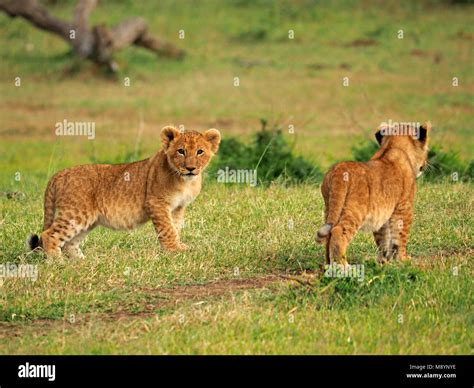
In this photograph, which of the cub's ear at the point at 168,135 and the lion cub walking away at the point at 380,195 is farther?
the cub's ear at the point at 168,135

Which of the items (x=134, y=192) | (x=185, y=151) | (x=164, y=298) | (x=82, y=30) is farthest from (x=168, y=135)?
(x=82, y=30)

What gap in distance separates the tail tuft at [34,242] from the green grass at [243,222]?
0.10 meters

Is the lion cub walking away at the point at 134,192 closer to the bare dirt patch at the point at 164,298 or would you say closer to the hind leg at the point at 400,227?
the bare dirt patch at the point at 164,298

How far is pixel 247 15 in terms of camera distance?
2444 cm

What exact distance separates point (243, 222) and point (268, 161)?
3044mm

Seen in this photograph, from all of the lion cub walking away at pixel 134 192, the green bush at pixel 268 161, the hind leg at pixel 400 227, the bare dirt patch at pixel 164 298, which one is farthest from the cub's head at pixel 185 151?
the green bush at pixel 268 161

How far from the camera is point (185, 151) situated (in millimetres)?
9125

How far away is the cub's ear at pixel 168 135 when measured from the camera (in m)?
9.14

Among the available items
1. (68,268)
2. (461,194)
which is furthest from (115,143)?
(68,268)

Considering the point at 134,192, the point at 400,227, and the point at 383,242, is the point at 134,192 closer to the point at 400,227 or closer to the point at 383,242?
the point at 383,242
